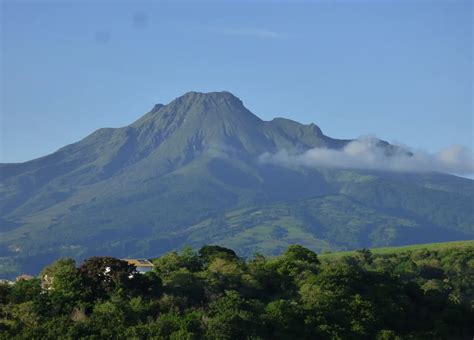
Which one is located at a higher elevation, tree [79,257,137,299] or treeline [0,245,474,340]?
tree [79,257,137,299]

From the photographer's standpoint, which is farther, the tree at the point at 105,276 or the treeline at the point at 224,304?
the tree at the point at 105,276

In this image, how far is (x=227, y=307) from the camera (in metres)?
55.4

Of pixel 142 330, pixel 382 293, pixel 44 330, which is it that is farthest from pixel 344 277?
pixel 44 330

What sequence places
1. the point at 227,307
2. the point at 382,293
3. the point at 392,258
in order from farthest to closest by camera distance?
the point at 392,258
the point at 382,293
the point at 227,307

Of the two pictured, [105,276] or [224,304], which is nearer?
[224,304]

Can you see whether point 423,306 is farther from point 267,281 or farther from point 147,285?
point 147,285

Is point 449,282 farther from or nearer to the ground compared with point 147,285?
nearer to the ground

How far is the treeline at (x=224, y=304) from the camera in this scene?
51.1 meters

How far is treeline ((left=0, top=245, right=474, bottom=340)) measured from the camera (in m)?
51.1

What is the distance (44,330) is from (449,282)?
43.3 meters

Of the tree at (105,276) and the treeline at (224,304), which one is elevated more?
the tree at (105,276)

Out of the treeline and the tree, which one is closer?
the treeline

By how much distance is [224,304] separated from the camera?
55.8 metres

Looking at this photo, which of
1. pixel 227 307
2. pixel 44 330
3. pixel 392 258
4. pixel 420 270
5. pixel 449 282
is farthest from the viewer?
pixel 392 258
